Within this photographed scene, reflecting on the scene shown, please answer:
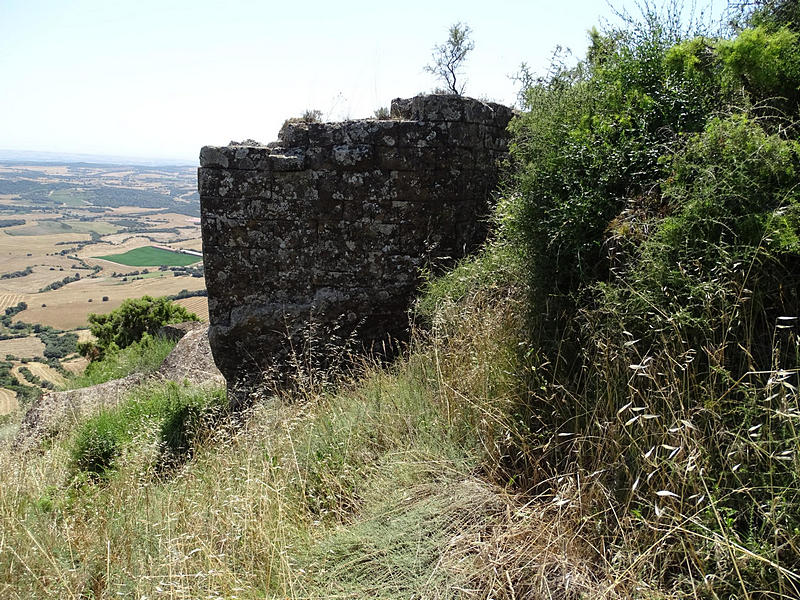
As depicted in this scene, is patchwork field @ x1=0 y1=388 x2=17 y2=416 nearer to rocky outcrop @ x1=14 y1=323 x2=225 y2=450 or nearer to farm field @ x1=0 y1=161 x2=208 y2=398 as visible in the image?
farm field @ x1=0 y1=161 x2=208 y2=398

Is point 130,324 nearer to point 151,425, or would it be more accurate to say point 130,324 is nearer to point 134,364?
point 134,364

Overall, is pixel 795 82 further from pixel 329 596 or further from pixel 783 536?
pixel 329 596

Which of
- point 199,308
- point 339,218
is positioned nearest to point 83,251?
point 199,308

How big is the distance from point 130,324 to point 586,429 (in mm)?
14873

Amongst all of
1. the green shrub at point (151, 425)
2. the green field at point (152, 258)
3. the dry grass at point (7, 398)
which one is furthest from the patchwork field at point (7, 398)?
the green field at point (152, 258)

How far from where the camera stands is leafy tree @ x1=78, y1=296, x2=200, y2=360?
47.2 ft

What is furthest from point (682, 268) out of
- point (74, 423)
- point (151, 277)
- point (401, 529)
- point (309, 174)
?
point (151, 277)

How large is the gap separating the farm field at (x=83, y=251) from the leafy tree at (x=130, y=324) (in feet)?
3.62

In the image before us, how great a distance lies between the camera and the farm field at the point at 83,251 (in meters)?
39.9

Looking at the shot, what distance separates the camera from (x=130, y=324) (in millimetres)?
14539

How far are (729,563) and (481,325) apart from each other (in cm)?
202

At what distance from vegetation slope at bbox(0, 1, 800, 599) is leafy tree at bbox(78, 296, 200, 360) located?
1197cm

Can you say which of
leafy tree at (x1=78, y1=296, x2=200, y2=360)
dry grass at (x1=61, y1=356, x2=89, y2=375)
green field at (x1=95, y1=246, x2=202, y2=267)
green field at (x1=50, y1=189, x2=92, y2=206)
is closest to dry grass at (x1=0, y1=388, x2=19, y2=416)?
dry grass at (x1=61, y1=356, x2=89, y2=375)

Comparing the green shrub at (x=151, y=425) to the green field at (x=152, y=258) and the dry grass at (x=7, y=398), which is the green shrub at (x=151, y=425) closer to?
the dry grass at (x=7, y=398)
